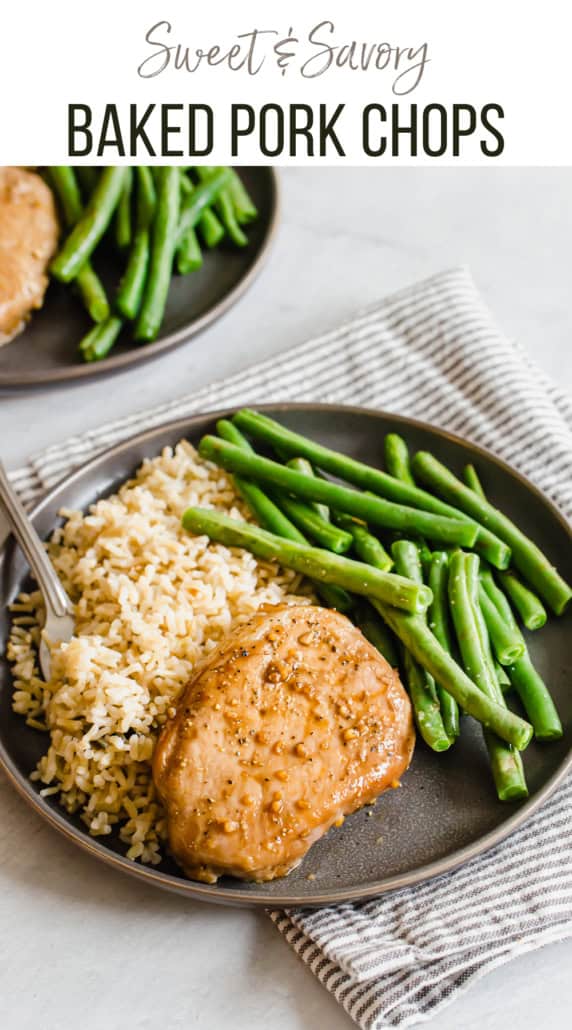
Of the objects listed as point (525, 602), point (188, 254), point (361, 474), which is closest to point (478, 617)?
point (525, 602)

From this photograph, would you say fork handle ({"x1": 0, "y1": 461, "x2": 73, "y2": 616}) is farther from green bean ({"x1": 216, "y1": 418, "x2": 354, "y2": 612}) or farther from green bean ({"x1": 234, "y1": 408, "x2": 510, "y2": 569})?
green bean ({"x1": 234, "y1": 408, "x2": 510, "y2": 569})

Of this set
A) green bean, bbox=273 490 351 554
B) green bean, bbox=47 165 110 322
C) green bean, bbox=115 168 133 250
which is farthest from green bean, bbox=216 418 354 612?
green bean, bbox=115 168 133 250

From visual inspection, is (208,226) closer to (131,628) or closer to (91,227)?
(91,227)

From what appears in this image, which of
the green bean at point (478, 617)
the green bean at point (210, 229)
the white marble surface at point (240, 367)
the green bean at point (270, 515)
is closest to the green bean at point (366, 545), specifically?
the green bean at point (270, 515)

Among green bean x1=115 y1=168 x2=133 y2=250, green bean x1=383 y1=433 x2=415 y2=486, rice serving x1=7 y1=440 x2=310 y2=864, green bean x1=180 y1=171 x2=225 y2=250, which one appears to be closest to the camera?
rice serving x1=7 y1=440 x2=310 y2=864

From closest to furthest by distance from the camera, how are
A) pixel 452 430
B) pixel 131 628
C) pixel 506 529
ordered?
pixel 131 628 → pixel 506 529 → pixel 452 430

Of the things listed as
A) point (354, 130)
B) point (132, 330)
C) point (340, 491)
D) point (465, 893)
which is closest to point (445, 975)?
point (465, 893)
